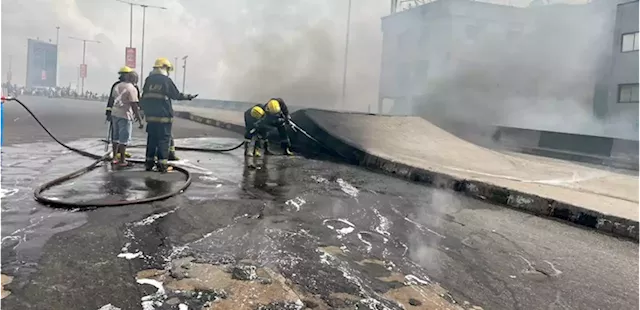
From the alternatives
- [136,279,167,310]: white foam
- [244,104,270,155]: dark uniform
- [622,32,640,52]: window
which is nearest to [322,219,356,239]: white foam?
[136,279,167,310]: white foam

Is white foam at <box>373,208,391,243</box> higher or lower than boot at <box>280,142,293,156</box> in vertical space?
lower

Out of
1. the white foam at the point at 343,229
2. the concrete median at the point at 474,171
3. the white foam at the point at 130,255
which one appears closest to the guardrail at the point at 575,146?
the concrete median at the point at 474,171

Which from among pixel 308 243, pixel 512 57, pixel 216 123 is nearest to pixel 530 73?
pixel 512 57

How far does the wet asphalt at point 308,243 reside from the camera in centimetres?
252

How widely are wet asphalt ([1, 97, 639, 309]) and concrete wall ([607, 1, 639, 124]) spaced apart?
56.9ft

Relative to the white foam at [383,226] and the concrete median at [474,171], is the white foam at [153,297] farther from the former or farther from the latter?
the concrete median at [474,171]

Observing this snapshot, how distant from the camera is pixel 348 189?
557 cm

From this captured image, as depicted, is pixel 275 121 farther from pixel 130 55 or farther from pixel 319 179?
pixel 130 55

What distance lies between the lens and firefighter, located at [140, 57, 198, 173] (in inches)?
232

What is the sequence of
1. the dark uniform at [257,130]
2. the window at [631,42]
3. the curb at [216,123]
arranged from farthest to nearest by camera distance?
the window at [631,42] → the curb at [216,123] → the dark uniform at [257,130]

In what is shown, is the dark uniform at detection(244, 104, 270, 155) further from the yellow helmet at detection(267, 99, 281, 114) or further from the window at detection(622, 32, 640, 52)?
the window at detection(622, 32, 640, 52)

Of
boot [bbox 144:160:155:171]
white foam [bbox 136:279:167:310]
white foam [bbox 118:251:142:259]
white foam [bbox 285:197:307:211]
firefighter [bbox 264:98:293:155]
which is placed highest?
firefighter [bbox 264:98:293:155]

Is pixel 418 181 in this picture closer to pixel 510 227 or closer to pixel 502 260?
pixel 510 227

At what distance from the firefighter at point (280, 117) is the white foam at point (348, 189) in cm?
227
